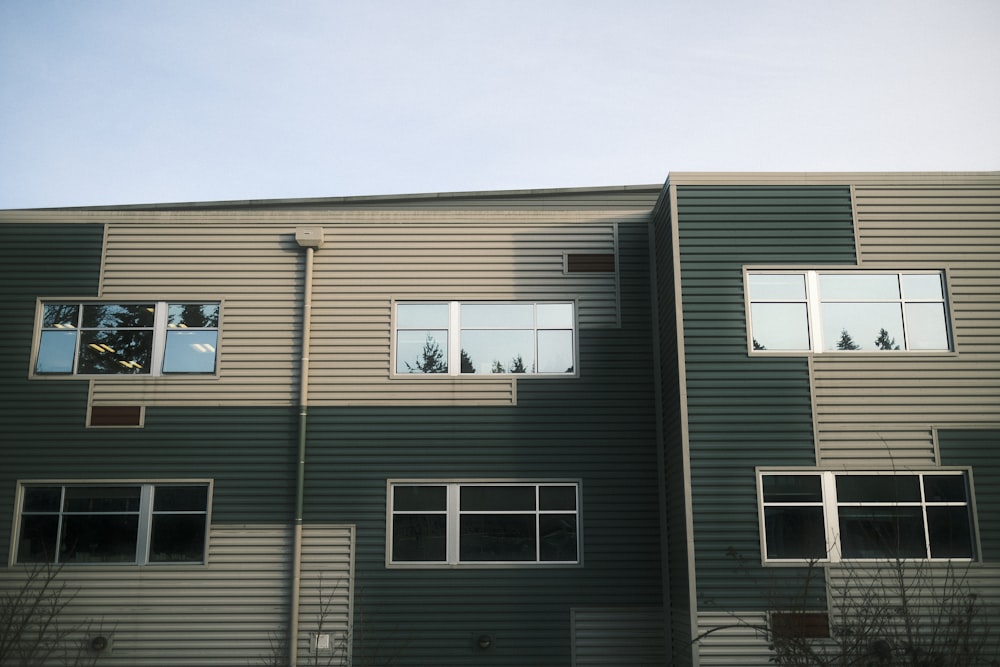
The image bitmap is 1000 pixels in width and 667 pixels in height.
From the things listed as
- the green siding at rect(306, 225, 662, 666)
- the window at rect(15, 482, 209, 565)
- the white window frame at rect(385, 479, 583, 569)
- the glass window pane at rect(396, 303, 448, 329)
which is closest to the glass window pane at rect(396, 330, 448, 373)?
the glass window pane at rect(396, 303, 448, 329)

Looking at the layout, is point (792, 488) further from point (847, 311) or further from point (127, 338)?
point (127, 338)

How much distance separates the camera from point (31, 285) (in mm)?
16031

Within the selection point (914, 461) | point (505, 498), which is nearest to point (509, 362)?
point (505, 498)

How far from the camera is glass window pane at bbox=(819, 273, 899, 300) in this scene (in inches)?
582

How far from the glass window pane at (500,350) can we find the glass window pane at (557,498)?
1.94 m

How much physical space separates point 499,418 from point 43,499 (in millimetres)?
7242

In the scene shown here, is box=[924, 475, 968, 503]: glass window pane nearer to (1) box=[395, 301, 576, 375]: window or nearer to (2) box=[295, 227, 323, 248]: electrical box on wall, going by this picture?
(1) box=[395, 301, 576, 375]: window

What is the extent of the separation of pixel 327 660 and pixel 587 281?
718 centimetres

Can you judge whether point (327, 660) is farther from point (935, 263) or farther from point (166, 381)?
point (935, 263)

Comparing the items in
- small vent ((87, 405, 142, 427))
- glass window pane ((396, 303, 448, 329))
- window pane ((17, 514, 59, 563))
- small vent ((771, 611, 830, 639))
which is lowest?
small vent ((771, 611, 830, 639))

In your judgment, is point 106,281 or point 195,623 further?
point 106,281

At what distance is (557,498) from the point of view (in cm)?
1531

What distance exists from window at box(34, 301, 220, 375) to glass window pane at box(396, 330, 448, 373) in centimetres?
299

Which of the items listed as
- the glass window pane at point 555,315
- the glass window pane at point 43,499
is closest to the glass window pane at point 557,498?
the glass window pane at point 555,315
